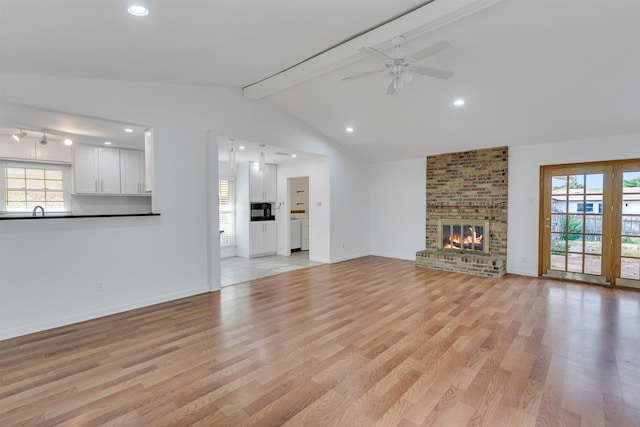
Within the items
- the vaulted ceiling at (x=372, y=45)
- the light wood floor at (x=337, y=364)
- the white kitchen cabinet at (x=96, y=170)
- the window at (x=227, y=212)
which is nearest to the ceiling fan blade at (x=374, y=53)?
the vaulted ceiling at (x=372, y=45)

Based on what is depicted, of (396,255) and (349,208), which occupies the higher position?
(349,208)

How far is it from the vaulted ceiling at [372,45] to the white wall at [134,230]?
0.86ft

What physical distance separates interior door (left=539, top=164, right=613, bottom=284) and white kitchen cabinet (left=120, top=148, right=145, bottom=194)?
24.3ft

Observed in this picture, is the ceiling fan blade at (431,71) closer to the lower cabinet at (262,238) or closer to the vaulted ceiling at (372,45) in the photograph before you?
the vaulted ceiling at (372,45)

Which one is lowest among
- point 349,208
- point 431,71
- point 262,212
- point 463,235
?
point 463,235

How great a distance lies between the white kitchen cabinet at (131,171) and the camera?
18.2 feet

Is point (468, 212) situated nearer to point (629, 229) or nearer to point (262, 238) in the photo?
point (629, 229)

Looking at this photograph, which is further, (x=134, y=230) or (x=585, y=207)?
(x=585, y=207)

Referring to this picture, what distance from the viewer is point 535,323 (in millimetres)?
3395

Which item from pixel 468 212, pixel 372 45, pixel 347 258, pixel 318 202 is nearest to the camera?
pixel 372 45

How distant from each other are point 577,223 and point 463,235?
185 centimetres

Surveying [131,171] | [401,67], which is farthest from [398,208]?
[131,171]

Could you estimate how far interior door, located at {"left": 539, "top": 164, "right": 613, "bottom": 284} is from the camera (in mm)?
5016

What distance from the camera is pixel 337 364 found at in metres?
2.54
